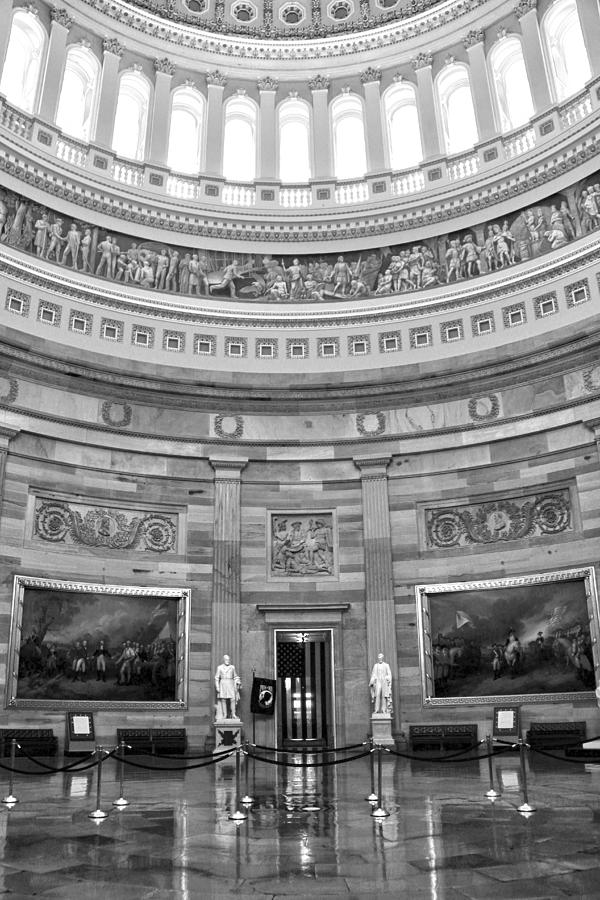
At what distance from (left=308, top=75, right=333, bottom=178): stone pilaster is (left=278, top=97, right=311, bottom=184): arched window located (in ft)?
1.61

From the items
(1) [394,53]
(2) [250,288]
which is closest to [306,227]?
(2) [250,288]

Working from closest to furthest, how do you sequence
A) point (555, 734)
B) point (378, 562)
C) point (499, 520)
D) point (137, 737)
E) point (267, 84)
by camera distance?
point (555, 734), point (137, 737), point (499, 520), point (378, 562), point (267, 84)

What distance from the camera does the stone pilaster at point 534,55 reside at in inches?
1023

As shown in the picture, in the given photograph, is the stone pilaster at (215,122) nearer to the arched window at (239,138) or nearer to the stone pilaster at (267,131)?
the arched window at (239,138)

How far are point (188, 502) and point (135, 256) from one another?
855cm

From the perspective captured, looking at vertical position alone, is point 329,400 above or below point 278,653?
above

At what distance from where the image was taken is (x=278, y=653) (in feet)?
82.9

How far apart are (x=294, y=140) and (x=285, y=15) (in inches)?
205

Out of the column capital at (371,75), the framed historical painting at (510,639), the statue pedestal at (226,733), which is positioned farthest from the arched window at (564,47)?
the statue pedestal at (226,733)

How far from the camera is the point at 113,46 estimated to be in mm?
28359

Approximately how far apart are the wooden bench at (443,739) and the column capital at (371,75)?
894 inches

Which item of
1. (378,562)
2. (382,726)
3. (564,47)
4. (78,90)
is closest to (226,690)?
(382,726)

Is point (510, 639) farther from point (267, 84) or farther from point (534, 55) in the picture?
point (267, 84)

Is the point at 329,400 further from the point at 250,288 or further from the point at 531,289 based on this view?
the point at 531,289
